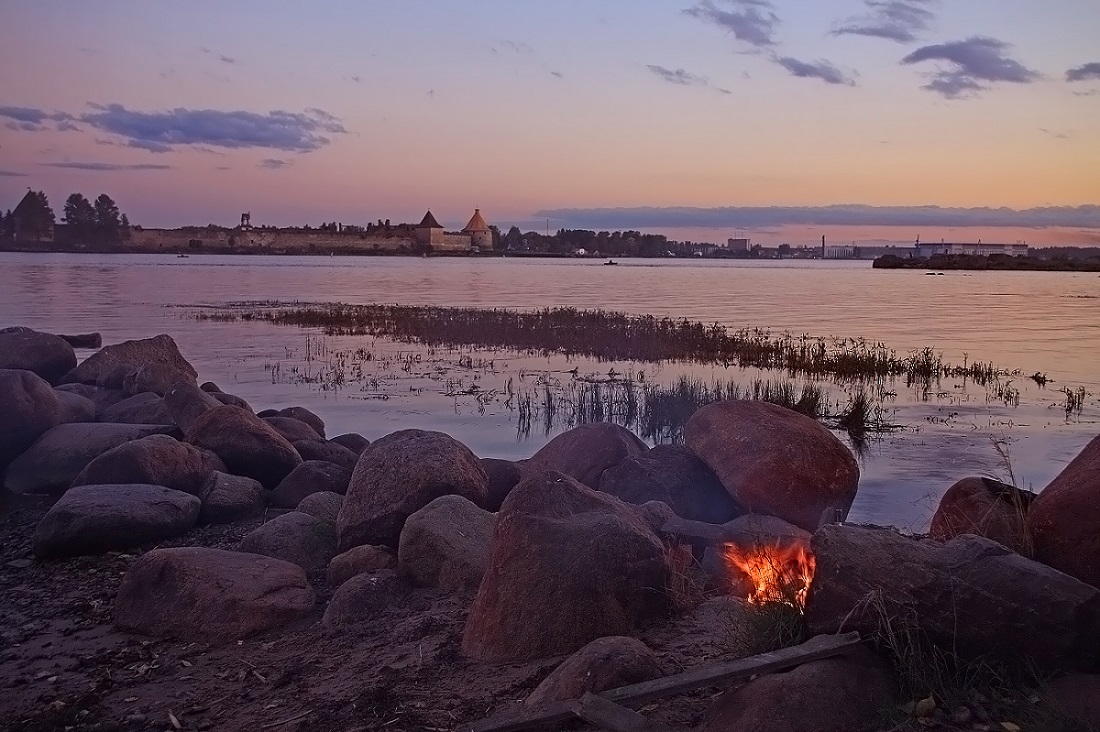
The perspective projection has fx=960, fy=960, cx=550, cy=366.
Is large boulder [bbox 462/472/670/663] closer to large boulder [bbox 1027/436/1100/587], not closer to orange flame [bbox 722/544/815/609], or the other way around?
orange flame [bbox 722/544/815/609]

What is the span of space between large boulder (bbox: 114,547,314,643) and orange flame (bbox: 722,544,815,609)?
10.6 feet

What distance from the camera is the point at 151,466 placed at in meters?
9.89

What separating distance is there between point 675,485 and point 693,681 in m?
4.97

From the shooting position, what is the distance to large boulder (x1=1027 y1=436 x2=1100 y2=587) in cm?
534

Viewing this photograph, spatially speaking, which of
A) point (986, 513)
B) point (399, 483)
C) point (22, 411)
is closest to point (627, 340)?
point (22, 411)

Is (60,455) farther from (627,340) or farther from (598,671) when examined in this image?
(627,340)

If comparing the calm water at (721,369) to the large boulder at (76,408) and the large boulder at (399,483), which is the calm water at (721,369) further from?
the large boulder at (399,483)

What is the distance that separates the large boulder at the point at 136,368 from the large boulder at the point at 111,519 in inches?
247

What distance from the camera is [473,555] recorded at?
7324 millimetres

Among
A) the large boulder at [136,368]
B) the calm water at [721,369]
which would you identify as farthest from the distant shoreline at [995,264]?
Answer: the large boulder at [136,368]

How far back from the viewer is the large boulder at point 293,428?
12.8 meters

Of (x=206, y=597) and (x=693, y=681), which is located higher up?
(x=693, y=681)

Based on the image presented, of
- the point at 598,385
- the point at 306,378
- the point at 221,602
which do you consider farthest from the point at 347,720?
the point at 306,378

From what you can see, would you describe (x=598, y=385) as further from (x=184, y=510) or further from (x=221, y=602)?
(x=221, y=602)
